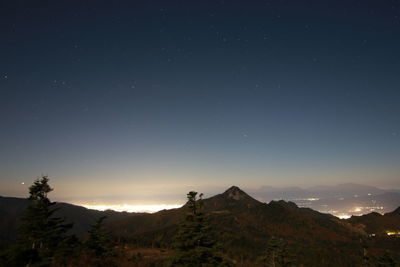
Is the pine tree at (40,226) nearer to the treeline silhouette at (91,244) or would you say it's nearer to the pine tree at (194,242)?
the treeline silhouette at (91,244)

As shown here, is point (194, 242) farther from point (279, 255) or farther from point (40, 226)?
point (279, 255)

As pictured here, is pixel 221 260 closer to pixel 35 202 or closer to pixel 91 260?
pixel 91 260

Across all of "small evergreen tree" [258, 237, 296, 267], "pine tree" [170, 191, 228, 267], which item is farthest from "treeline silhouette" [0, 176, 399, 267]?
"small evergreen tree" [258, 237, 296, 267]

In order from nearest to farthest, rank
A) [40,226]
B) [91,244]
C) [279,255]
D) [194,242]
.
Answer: [194,242]
[40,226]
[91,244]
[279,255]

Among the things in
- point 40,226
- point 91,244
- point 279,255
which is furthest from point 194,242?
point 279,255

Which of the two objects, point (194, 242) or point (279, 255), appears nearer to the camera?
point (194, 242)

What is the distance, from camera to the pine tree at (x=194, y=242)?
16.8 m

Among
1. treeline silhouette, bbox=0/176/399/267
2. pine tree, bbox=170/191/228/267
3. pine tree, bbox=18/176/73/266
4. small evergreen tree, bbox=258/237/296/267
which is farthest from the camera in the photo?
small evergreen tree, bbox=258/237/296/267

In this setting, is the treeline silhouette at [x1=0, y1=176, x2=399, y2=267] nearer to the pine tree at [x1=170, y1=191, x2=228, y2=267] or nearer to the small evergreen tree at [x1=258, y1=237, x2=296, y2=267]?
the pine tree at [x1=170, y1=191, x2=228, y2=267]

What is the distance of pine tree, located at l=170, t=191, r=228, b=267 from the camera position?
16.8m

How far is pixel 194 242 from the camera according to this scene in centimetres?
1717

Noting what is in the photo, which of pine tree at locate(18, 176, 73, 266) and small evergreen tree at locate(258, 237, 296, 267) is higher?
pine tree at locate(18, 176, 73, 266)

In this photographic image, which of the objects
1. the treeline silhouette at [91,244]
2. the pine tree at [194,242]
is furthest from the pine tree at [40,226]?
the pine tree at [194,242]

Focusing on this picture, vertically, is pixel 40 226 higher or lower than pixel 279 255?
higher
